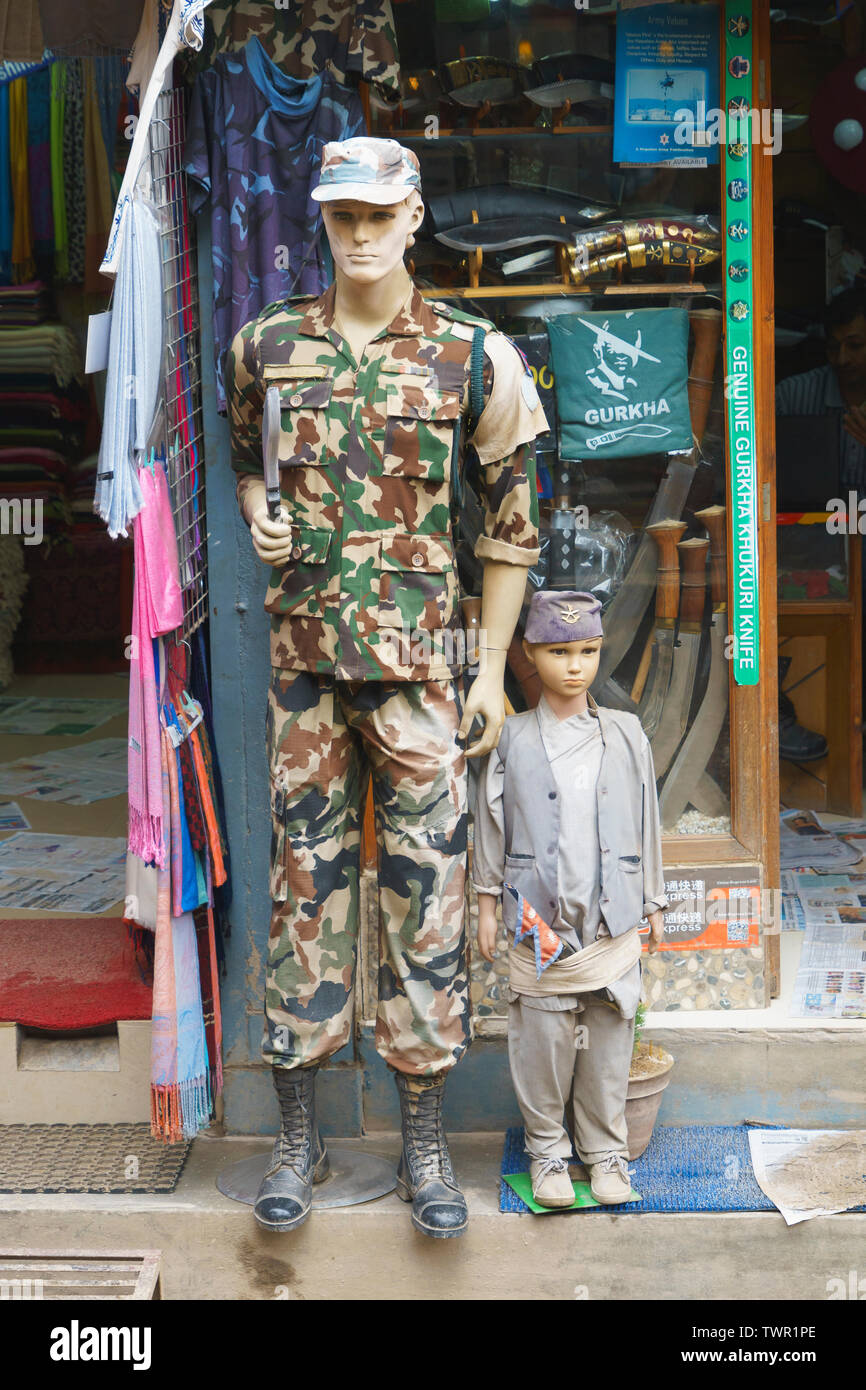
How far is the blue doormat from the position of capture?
3469mm

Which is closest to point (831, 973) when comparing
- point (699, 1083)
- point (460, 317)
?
point (699, 1083)

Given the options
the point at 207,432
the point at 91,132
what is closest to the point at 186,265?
the point at 207,432

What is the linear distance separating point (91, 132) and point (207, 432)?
13.5ft

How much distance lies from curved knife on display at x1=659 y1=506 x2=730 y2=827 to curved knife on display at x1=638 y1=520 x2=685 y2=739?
0.33 feet

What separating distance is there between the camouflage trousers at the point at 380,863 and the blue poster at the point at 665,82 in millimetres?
1532

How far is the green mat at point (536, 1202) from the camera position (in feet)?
11.3

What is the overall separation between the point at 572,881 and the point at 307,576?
921 mm

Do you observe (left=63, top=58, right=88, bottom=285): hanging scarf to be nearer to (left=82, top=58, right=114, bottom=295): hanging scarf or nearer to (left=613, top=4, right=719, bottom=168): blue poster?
(left=82, top=58, right=114, bottom=295): hanging scarf

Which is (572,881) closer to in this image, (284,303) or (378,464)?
(378,464)

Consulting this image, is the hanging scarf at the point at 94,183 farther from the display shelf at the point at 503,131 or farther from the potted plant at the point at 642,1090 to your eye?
the potted plant at the point at 642,1090

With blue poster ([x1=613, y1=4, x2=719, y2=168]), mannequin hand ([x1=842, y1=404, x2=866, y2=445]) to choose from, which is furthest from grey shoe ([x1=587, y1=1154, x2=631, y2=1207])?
mannequin hand ([x1=842, y1=404, x2=866, y2=445])

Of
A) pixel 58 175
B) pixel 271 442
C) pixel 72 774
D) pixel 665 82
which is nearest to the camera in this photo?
pixel 271 442

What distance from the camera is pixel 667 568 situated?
156 inches

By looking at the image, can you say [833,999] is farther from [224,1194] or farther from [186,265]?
[186,265]
